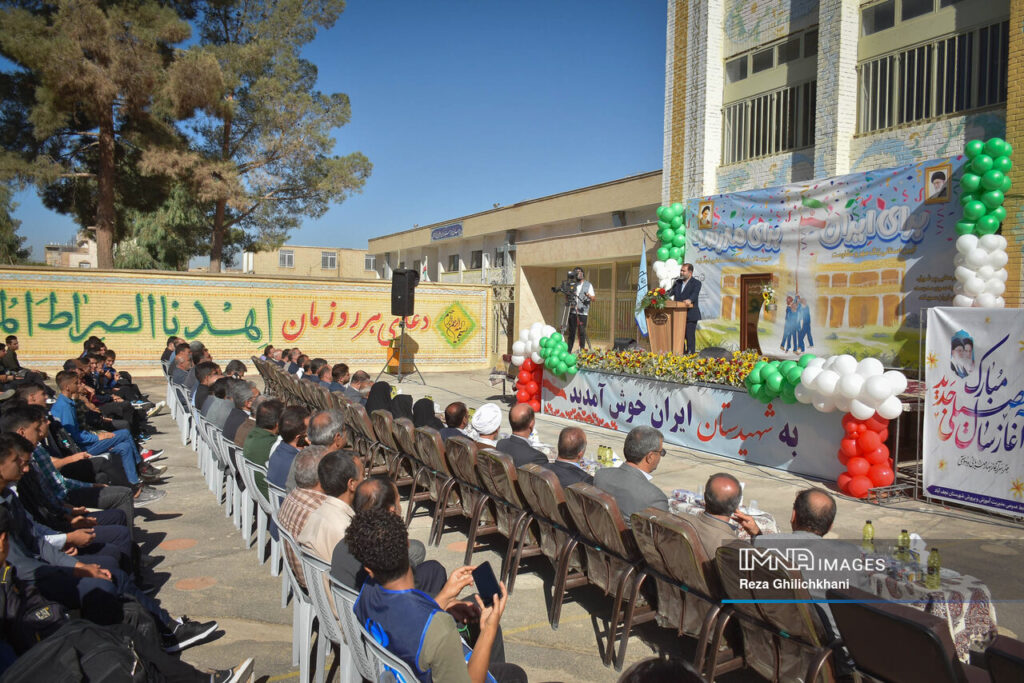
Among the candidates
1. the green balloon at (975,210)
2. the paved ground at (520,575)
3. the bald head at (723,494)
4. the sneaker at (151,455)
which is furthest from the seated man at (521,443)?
the green balloon at (975,210)

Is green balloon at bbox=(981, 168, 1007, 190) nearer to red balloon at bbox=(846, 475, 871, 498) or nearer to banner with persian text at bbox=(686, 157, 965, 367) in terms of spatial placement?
banner with persian text at bbox=(686, 157, 965, 367)

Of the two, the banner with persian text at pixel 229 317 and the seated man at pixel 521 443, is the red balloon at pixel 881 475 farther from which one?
the banner with persian text at pixel 229 317

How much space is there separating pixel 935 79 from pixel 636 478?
986 cm

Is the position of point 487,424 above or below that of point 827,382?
below

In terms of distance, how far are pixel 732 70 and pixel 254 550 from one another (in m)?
13.4

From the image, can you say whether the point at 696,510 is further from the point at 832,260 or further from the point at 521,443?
the point at 832,260

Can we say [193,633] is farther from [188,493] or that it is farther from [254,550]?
[188,493]

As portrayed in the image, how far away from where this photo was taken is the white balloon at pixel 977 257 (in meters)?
8.21

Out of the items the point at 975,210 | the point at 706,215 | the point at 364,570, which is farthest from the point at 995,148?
the point at 364,570

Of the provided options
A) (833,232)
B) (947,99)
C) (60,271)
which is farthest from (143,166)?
(947,99)

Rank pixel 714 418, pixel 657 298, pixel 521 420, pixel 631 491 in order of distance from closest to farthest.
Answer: pixel 631 491 → pixel 521 420 → pixel 714 418 → pixel 657 298

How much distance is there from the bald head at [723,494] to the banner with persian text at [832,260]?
763 cm

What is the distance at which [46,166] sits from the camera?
1631 centimetres

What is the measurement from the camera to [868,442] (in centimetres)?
662
